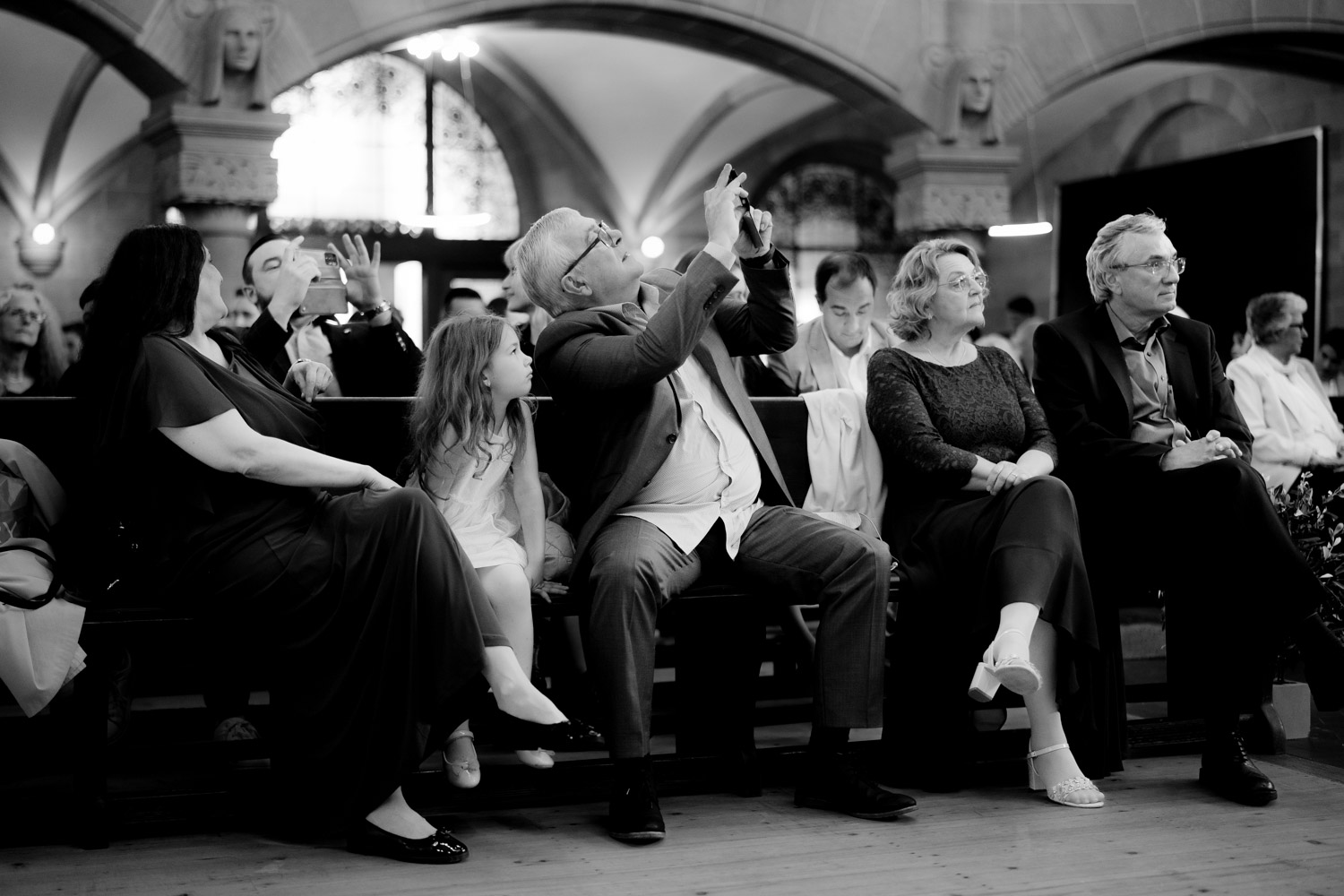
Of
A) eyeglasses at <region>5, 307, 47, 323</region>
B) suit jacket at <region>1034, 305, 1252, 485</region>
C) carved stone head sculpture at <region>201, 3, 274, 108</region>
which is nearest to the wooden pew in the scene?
suit jacket at <region>1034, 305, 1252, 485</region>

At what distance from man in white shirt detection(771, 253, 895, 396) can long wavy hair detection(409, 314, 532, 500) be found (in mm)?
1683

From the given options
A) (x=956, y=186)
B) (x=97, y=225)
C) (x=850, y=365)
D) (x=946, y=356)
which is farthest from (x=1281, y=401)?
(x=97, y=225)

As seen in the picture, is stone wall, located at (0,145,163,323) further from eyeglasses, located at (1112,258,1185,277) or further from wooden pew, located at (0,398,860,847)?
eyeglasses, located at (1112,258,1185,277)

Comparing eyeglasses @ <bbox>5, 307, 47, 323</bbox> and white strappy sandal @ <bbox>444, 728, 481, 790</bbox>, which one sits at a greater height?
eyeglasses @ <bbox>5, 307, 47, 323</bbox>

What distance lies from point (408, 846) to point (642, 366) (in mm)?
1130

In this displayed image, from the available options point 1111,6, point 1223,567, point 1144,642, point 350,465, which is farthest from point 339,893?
point 1111,6

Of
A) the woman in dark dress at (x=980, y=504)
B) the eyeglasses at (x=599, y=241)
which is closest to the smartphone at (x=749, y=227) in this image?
the eyeglasses at (x=599, y=241)

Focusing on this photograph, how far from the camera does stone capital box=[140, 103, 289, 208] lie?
686cm

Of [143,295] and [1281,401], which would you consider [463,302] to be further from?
[1281,401]

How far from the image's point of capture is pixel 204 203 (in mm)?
6875

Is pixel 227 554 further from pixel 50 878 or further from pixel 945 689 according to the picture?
pixel 945 689

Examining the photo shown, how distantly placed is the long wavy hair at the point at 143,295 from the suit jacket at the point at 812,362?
228 centimetres

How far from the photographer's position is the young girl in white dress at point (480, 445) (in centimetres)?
329

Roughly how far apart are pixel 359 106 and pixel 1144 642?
31.2ft
